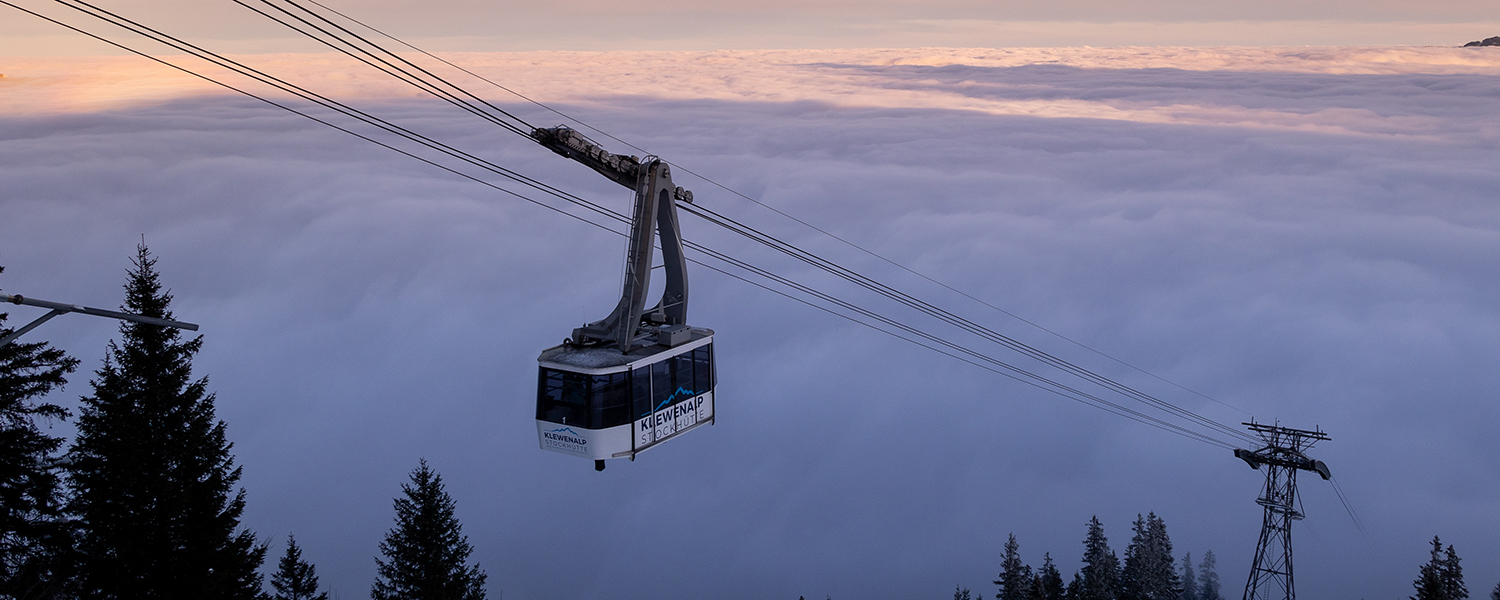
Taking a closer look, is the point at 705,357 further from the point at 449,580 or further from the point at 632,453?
the point at 449,580

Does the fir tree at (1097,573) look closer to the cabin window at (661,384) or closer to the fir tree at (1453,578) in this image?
the fir tree at (1453,578)

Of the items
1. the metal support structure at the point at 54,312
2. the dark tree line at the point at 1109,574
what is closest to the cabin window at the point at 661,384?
the metal support structure at the point at 54,312

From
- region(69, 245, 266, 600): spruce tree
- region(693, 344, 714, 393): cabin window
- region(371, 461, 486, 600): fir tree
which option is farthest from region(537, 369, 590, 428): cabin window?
region(371, 461, 486, 600): fir tree

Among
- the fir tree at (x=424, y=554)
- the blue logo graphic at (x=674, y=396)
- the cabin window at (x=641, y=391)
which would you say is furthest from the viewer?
the fir tree at (x=424, y=554)

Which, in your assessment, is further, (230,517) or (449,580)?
(449,580)

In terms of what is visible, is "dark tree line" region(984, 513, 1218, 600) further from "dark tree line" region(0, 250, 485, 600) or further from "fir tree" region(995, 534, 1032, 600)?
"dark tree line" region(0, 250, 485, 600)

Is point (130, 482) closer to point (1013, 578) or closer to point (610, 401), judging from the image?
point (610, 401)

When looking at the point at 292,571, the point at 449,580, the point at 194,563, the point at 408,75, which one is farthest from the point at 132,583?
the point at 408,75
